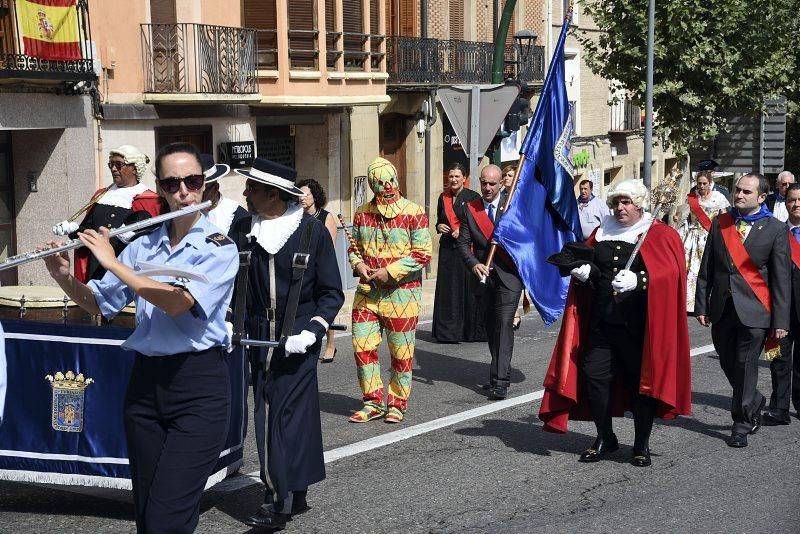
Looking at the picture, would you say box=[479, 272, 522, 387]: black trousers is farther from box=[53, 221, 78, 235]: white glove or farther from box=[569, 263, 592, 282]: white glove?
box=[53, 221, 78, 235]: white glove

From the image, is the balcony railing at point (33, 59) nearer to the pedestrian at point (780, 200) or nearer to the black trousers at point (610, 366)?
the pedestrian at point (780, 200)

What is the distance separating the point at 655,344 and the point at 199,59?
42.5 ft

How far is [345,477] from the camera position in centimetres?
800

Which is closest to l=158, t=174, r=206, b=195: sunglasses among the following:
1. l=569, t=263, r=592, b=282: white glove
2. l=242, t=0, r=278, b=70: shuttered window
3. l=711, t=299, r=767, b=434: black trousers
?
l=569, t=263, r=592, b=282: white glove

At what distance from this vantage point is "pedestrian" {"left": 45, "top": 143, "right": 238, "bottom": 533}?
5270mm

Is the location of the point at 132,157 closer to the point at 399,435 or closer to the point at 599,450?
the point at 399,435

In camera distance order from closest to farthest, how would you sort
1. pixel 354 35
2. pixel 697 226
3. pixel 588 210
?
pixel 697 226
pixel 588 210
pixel 354 35

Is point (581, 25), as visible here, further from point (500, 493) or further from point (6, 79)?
point (500, 493)

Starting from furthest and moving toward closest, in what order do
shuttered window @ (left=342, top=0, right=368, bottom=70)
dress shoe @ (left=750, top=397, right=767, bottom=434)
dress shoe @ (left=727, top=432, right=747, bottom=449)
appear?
shuttered window @ (left=342, top=0, right=368, bottom=70), dress shoe @ (left=750, top=397, right=767, bottom=434), dress shoe @ (left=727, top=432, right=747, bottom=449)

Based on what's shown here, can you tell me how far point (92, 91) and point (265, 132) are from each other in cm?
590

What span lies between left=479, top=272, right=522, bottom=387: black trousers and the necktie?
7.42ft

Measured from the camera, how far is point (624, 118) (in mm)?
41594

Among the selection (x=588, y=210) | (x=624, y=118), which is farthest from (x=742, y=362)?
(x=624, y=118)

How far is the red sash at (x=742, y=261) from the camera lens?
912cm
